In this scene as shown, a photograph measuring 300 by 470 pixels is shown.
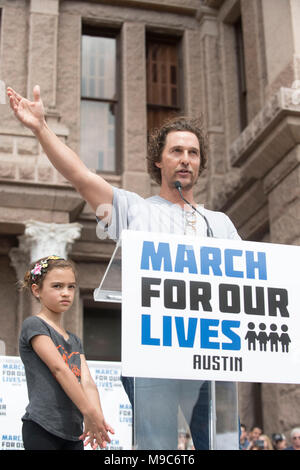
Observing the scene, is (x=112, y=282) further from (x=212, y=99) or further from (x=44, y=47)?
(x=212, y=99)

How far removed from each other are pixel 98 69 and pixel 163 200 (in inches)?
352

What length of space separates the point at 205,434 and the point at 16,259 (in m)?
7.84

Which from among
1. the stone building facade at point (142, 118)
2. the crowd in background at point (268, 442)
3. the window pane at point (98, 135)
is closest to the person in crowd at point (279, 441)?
the crowd in background at point (268, 442)

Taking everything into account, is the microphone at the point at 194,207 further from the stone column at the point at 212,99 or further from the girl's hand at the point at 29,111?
the stone column at the point at 212,99

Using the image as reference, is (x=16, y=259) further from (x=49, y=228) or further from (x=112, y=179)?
(x=112, y=179)

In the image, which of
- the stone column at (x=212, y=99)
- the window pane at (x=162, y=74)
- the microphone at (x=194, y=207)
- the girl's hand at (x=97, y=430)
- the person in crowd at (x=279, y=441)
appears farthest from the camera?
the window pane at (x=162, y=74)

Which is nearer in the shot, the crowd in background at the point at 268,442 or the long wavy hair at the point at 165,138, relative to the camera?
the long wavy hair at the point at 165,138

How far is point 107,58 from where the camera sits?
36.8 ft

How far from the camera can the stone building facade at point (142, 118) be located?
26.1 ft

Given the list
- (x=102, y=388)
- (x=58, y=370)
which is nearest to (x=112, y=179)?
(x=102, y=388)

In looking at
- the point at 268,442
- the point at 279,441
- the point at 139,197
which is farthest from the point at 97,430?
the point at 268,442

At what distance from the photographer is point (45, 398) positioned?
2.37 metres

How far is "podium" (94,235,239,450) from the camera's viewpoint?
6.75ft

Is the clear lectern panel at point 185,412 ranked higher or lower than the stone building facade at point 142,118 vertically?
lower
